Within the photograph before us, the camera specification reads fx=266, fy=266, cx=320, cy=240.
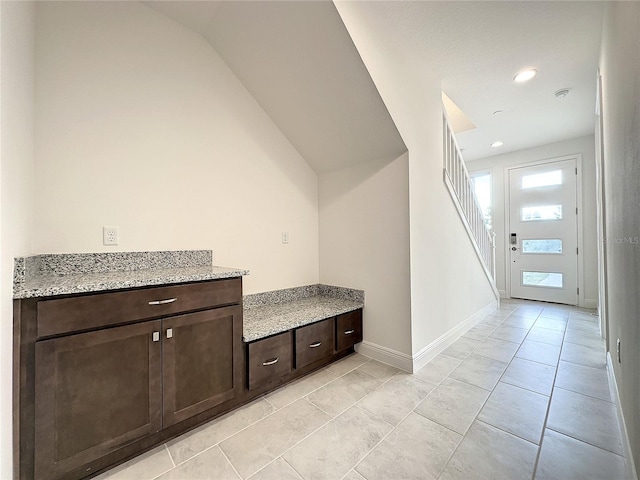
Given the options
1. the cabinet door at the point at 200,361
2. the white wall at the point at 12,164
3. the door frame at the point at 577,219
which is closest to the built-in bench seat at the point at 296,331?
the cabinet door at the point at 200,361

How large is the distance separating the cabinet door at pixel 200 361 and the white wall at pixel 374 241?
50.4 inches

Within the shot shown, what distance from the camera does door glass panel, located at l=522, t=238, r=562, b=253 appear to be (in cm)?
452

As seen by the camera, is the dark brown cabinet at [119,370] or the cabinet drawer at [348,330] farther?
the cabinet drawer at [348,330]

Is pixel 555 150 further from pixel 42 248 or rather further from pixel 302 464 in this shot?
pixel 42 248

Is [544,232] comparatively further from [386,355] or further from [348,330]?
[348,330]

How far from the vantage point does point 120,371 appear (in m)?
1.32

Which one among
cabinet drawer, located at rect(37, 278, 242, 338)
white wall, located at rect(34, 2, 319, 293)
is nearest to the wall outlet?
white wall, located at rect(34, 2, 319, 293)

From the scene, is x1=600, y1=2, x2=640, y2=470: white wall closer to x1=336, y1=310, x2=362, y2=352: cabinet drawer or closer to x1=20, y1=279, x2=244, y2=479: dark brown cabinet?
x1=336, y1=310, x2=362, y2=352: cabinet drawer

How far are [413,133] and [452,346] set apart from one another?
218 cm

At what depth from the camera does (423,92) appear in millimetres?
2592

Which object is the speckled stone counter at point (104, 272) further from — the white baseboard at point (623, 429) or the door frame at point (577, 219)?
the door frame at point (577, 219)

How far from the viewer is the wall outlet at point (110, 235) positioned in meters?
1.74

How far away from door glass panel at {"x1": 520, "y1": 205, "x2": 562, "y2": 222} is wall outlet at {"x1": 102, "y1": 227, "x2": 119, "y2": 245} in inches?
231

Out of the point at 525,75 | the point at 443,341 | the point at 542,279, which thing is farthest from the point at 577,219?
the point at 443,341
